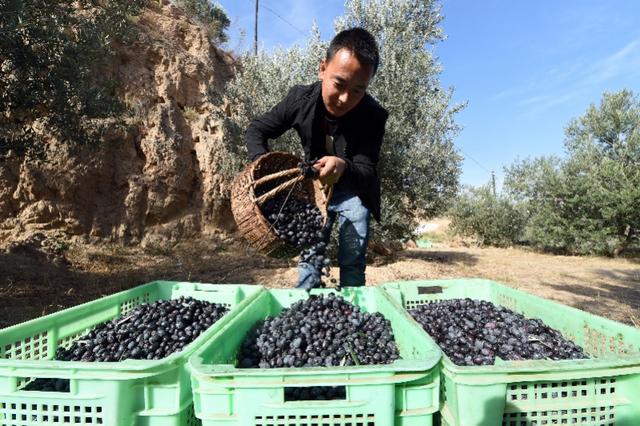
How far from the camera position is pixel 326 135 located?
320 centimetres

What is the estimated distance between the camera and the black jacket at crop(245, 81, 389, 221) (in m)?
3.07

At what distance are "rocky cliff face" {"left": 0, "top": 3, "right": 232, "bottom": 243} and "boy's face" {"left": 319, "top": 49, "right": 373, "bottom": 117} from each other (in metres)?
7.79

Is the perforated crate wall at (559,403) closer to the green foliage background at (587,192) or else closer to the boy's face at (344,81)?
the boy's face at (344,81)

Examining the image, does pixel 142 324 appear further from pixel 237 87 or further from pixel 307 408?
pixel 237 87

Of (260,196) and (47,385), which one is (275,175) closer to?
(260,196)

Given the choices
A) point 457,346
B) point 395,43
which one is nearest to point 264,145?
point 457,346

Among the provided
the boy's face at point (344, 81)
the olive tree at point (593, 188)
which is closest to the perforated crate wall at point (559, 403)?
the boy's face at point (344, 81)

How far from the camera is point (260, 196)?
2.62 meters

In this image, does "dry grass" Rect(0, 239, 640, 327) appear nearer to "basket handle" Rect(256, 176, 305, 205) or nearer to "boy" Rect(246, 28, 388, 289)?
"boy" Rect(246, 28, 388, 289)

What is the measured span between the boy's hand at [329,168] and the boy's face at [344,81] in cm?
51

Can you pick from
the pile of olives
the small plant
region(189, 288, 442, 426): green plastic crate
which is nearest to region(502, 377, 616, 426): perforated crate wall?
region(189, 288, 442, 426): green plastic crate

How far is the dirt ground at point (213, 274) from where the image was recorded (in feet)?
19.3

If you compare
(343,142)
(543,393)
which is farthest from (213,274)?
(543,393)

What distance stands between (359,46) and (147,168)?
9161 millimetres
